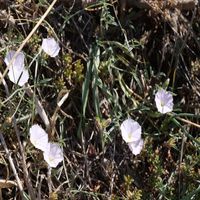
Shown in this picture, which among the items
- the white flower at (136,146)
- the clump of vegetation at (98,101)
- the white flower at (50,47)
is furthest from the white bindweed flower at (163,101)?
the white flower at (50,47)

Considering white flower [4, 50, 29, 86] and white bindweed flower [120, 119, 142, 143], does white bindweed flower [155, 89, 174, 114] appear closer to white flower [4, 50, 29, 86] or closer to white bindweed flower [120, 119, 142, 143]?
white bindweed flower [120, 119, 142, 143]

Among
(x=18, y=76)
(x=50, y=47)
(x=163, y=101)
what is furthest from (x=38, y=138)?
(x=163, y=101)

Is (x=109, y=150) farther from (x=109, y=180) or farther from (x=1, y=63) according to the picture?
(x=1, y=63)

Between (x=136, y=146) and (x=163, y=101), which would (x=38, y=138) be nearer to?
(x=136, y=146)

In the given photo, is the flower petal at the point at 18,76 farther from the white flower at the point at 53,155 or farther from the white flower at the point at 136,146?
the white flower at the point at 136,146

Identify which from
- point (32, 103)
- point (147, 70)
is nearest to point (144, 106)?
point (147, 70)

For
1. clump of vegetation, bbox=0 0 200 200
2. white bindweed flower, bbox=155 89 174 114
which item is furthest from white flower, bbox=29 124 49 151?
white bindweed flower, bbox=155 89 174 114
